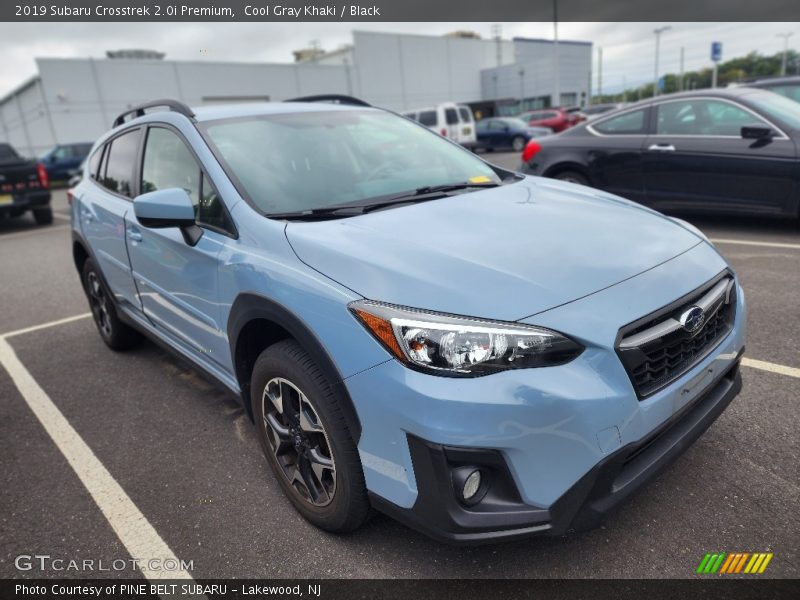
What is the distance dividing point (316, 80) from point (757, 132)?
126 ft

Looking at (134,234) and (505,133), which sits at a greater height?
(134,234)

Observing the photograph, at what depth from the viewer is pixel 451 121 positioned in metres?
22.1

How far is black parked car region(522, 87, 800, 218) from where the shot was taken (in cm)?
Result: 564

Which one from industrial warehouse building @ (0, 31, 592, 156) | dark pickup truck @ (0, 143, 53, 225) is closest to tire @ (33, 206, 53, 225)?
dark pickup truck @ (0, 143, 53, 225)

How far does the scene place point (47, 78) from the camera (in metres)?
29.7

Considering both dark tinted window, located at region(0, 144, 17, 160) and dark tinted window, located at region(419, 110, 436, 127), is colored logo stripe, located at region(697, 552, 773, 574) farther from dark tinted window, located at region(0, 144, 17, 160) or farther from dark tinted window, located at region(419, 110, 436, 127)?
dark tinted window, located at region(419, 110, 436, 127)

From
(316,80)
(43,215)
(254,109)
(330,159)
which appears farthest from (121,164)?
(316,80)

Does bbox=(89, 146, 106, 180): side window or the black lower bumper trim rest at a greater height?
bbox=(89, 146, 106, 180): side window

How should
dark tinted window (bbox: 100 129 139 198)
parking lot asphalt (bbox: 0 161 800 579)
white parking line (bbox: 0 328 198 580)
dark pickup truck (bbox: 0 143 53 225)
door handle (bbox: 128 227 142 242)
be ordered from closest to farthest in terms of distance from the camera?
parking lot asphalt (bbox: 0 161 800 579) < white parking line (bbox: 0 328 198 580) < door handle (bbox: 128 227 142 242) < dark tinted window (bbox: 100 129 139 198) < dark pickup truck (bbox: 0 143 53 225)

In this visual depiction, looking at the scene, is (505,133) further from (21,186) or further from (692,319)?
(692,319)

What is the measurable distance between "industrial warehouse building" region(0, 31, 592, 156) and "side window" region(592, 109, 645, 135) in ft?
98.1

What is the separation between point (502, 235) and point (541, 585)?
124cm

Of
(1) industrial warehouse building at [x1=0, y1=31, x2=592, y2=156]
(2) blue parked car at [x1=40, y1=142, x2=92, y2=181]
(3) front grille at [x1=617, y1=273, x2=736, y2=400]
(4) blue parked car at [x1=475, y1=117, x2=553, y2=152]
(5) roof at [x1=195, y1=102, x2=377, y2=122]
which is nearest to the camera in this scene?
(3) front grille at [x1=617, y1=273, x2=736, y2=400]

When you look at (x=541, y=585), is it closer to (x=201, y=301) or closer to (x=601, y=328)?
(x=601, y=328)
